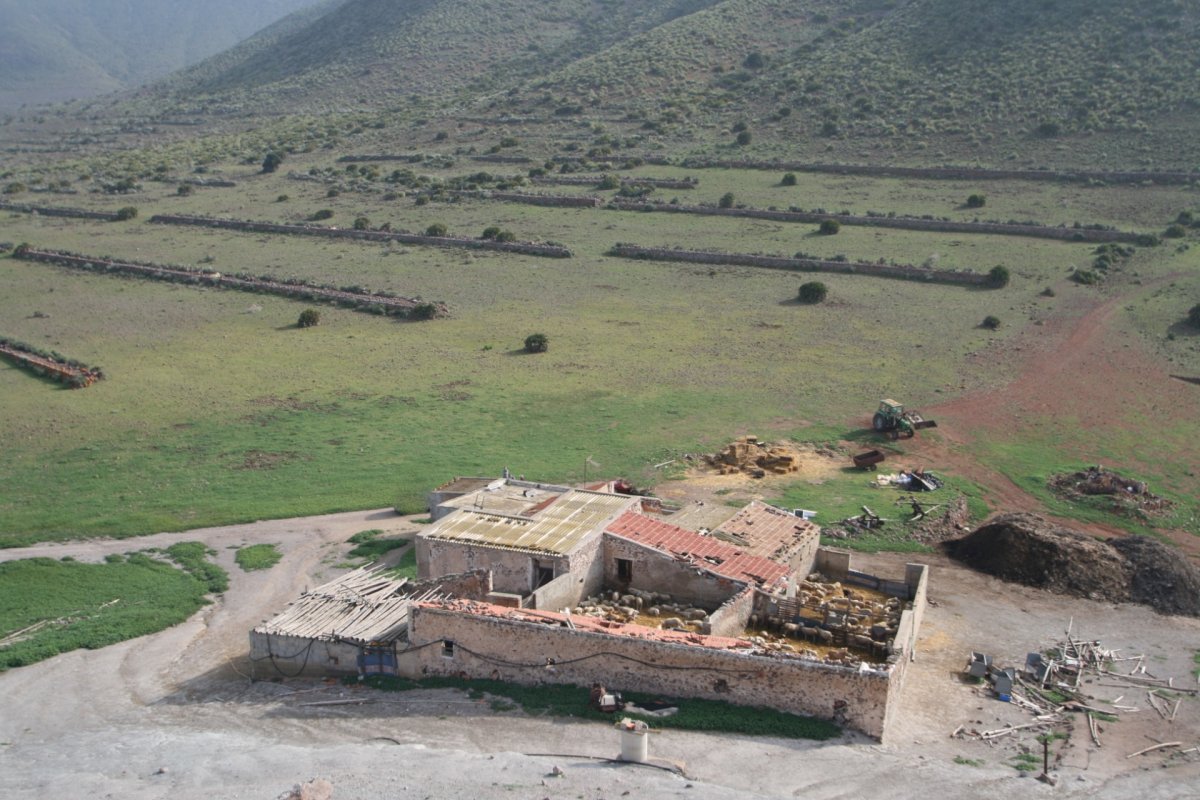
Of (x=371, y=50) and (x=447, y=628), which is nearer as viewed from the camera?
(x=447, y=628)

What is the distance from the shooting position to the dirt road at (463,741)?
58.2 ft

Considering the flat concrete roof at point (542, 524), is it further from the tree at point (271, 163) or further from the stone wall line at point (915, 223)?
the tree at point (271, 163)

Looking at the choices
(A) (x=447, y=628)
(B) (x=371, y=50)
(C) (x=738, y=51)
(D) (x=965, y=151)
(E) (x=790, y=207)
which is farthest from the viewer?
(B) (x=371, y=50)

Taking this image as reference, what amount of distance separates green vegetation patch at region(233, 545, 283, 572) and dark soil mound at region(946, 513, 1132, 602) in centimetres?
1614

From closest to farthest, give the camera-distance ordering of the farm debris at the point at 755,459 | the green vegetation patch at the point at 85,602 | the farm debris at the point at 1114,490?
the green vegetation patch at the point at 85,602 → the farm debris at the point at 1114,490 → the farm debris at the point at 755,459

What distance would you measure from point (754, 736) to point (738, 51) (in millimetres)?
99726

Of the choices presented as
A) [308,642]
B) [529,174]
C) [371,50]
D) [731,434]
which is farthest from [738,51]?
[308,642]

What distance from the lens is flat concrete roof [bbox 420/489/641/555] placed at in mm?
24594

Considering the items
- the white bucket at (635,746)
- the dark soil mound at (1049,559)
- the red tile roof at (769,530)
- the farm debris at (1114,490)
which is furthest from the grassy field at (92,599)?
the farm debris at (1114,490)

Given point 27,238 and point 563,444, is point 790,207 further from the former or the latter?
point 27,238

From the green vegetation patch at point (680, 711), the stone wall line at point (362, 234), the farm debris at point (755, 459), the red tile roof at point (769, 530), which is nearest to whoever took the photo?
the green vegetation patch at point (680, 711)

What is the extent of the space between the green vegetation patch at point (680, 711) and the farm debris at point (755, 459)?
44.9ft

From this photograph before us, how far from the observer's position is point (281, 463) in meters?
34.7

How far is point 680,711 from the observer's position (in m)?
19.7
